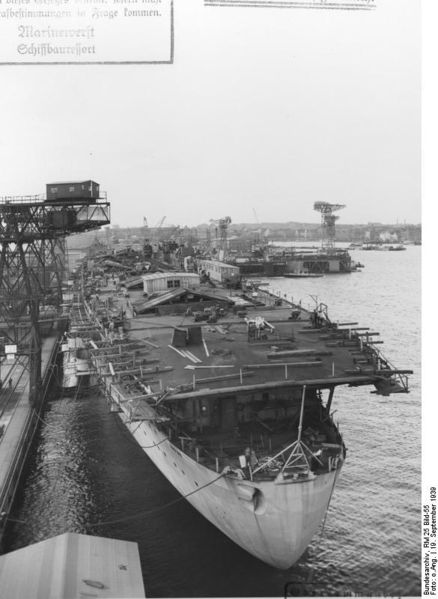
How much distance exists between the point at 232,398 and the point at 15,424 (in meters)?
16.7

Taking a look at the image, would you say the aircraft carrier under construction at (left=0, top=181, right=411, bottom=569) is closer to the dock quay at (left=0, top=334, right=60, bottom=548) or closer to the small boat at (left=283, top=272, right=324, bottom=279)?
the dock quay at (left=0, top=334, right=60, bottom=548)

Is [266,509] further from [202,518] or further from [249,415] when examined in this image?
[202,518]

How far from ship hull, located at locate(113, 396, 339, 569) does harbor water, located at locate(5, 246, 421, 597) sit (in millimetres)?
1163

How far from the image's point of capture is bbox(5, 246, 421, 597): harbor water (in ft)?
68.3

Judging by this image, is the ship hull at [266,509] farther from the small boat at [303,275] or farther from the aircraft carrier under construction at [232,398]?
the small boat at [303,275]

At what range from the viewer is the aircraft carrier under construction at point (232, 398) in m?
19.8

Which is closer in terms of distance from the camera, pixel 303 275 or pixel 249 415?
pixel 249 415

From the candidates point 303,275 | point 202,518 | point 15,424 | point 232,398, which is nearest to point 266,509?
point 232,398

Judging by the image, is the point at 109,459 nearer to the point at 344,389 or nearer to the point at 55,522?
the point at 55,522

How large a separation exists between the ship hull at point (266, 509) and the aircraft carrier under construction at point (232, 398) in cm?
5

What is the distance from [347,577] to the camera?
2103cm

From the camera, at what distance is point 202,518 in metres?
24.3

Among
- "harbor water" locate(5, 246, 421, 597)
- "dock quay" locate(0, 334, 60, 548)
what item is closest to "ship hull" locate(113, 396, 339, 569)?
"harbor water" locate(5, 246, 421, 597)

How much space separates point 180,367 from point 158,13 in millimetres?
Answer: 13815
